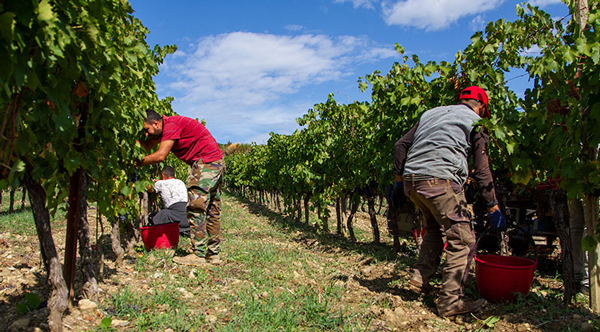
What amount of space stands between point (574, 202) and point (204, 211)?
3514 millimetres

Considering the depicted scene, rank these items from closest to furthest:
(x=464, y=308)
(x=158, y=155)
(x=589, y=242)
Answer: (x=589, y=242) < (x=464, y=308) < (x=158, y=155)

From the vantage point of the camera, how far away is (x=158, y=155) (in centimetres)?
354

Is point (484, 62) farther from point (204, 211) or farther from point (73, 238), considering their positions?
point (73, 238)

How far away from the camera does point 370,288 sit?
3.59 metres

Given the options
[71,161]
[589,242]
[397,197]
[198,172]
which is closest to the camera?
[71,161]

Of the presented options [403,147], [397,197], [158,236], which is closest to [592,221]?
[403,147]

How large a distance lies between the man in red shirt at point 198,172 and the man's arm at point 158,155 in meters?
0.04

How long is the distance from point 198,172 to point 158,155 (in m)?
0.51

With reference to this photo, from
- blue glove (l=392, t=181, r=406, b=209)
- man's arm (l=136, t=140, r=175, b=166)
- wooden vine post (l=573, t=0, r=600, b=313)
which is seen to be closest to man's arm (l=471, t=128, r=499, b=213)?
wooden vine post (l=573, t=0, r=600, b=313)

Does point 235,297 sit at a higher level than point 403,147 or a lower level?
lower

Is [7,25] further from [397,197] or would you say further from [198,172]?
[397,197]

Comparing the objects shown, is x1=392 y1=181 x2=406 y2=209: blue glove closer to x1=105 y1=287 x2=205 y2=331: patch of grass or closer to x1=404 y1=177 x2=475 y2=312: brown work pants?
x1=404 y1=177 x2=475 y2=312: brown work pants

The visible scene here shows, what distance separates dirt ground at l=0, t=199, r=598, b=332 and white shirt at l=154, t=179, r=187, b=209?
4.65 feet

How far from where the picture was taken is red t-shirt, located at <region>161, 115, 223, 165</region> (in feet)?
12.7
